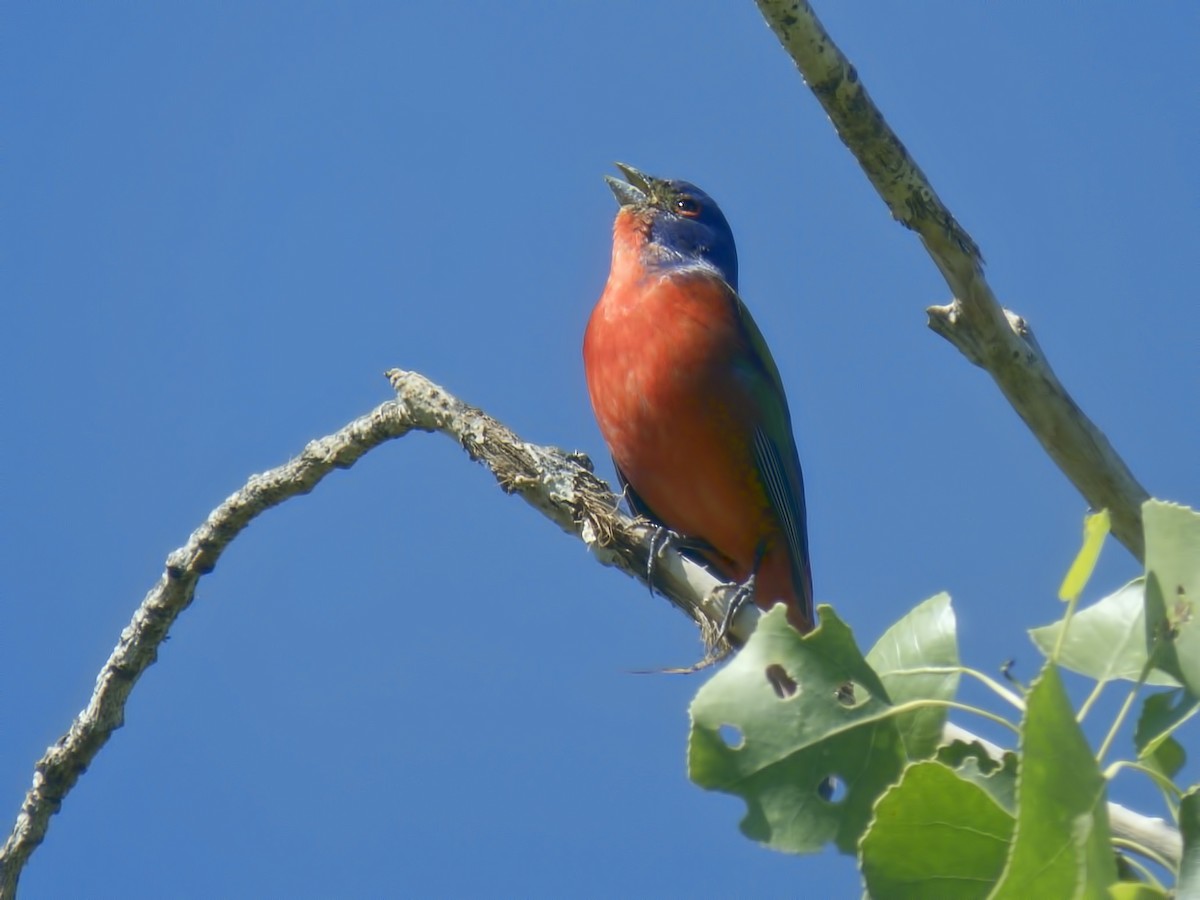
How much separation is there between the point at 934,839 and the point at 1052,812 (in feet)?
0.65

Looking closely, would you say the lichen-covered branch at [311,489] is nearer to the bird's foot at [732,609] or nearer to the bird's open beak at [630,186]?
the bird's foot at [732,609]

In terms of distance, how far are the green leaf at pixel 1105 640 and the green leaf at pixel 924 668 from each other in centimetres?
13

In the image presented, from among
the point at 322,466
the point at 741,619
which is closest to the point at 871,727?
the point at 741,619

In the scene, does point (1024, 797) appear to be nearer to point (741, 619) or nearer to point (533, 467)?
point (741, 619)

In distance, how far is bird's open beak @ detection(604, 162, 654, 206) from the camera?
6.61 meters

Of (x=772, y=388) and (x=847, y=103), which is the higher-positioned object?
(x=772, y=388)

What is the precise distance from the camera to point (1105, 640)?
2.04 meters

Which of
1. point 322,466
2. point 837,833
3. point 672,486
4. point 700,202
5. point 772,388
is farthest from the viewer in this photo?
point 700,202

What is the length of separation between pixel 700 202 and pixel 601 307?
1.13 metres

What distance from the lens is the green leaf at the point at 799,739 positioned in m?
1.97

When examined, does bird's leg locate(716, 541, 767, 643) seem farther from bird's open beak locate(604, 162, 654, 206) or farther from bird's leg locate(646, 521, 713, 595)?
bird's open beak locate(604, 162, 654, 206)

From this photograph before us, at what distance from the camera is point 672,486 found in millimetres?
5254

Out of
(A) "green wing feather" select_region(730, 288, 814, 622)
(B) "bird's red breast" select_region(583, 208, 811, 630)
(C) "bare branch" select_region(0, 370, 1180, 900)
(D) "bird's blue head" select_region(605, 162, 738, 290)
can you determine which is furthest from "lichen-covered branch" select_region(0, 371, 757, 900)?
(D) "bird's blue head" select_region(605, 162, 738, 290)

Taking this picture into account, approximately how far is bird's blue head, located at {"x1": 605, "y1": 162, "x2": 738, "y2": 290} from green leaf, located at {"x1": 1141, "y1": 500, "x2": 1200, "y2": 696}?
4393mm
